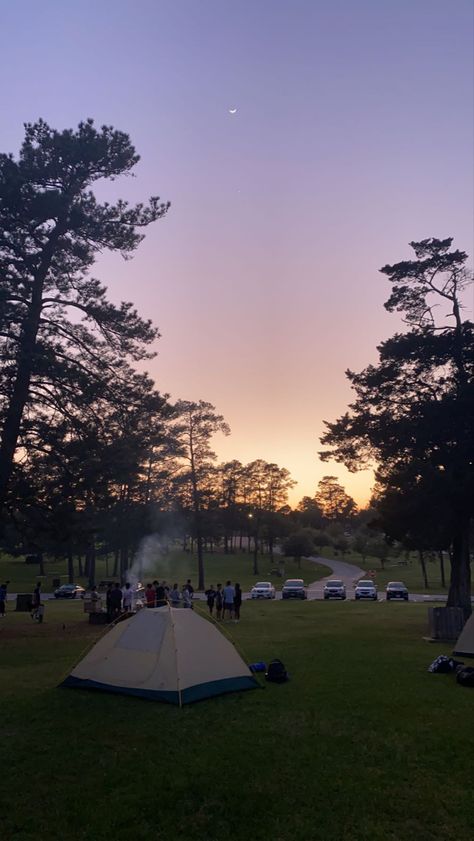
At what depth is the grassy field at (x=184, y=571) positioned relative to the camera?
65000 mm

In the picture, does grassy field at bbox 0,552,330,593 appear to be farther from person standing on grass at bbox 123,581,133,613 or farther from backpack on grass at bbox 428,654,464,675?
backpack on grass at bbox 428,654,464,675

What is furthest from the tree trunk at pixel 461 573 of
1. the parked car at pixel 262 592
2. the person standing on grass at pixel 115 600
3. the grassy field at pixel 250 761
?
the parked car at pixel 262 592

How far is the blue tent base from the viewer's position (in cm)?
1052

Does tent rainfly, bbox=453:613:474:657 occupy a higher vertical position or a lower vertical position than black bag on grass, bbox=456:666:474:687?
higher

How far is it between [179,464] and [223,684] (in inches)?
1587

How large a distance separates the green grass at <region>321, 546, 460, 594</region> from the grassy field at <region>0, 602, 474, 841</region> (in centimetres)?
4572

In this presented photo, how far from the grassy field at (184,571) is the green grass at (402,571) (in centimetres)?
841

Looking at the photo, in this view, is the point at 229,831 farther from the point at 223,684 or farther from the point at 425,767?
the point at 223,684

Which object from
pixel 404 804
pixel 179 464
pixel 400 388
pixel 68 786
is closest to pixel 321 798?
pixel 404 804

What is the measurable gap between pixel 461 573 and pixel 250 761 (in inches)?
774

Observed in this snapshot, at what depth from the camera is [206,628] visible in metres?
11.6

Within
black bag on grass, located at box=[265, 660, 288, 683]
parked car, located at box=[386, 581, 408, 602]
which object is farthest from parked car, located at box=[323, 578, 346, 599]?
black bag on grass, located at box=[265, 660, 288, 683]

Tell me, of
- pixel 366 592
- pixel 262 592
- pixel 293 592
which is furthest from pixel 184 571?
pixel 366 592

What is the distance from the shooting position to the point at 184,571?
7600cm
